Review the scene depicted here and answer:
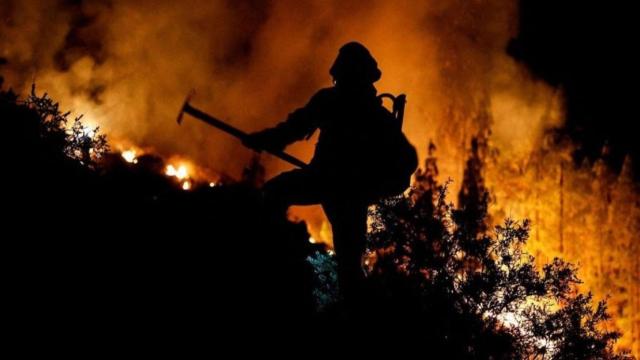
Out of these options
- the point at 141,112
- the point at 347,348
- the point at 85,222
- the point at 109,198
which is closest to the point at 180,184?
the point at 141,112

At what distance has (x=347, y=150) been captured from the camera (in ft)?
18.3

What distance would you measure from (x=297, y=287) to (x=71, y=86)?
80.8ft

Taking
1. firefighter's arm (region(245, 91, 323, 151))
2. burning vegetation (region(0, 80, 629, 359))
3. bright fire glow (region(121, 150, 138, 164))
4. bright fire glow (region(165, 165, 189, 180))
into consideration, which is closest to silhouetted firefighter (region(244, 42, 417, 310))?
firefighter's arm (region(245, 91, 323, 151))

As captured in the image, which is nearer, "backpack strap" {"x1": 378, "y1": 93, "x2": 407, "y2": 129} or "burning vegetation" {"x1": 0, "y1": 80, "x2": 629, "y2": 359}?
"backpack strap" {"x1": 378, "y1": 93, "x2": 407, "y2": 129}

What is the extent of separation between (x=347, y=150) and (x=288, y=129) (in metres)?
0.72

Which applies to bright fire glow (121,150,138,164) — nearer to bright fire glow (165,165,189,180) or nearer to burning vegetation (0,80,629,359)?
bright fire glow (165,165,189,180)

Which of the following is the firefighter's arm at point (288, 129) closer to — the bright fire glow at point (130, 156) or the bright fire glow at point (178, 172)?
the bright fire glow at point (130, 156)

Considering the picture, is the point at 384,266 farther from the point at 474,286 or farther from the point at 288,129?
the point at 288,129

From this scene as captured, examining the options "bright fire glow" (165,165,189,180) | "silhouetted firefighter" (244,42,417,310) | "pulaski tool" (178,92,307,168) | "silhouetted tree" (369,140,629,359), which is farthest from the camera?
"bright fire glow" (165,165,189,180)

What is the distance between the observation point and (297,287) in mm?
8258

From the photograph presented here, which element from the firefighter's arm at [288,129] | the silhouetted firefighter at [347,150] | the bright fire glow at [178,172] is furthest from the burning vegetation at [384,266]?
the bright fire glow at [178,172]

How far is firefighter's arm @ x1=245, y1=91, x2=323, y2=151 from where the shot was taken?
5.64 m

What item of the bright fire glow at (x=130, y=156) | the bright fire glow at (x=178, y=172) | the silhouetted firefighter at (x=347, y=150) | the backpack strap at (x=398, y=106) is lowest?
the silhouetted firefighter at (x=347, y=150)

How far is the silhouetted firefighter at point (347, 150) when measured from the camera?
5.56 meters
